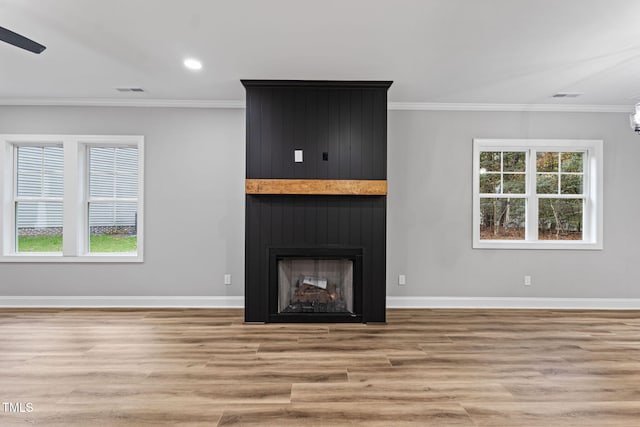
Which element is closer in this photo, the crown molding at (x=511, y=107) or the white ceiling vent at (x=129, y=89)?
the white ceiling vent at (x=129, y=89)

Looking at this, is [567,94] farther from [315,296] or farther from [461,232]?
[315,296]

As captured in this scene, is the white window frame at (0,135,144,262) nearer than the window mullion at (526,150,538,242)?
Yes

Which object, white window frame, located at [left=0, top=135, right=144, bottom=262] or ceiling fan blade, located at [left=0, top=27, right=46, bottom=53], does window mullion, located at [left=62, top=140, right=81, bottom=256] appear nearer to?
white window frame, located at [left=0, top=135, right=144, bottom=262]

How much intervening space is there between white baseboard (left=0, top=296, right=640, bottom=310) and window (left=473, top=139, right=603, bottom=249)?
31.8 inches

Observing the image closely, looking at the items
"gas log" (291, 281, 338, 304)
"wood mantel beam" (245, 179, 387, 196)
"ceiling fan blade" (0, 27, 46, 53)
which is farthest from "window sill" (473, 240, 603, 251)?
"ceiling fan blade" (0, 27, 46, 53)

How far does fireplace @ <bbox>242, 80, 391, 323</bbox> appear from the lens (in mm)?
4340

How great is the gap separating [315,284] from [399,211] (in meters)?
1.55

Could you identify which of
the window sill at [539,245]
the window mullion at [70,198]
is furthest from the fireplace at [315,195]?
the window mullion at [70,198]

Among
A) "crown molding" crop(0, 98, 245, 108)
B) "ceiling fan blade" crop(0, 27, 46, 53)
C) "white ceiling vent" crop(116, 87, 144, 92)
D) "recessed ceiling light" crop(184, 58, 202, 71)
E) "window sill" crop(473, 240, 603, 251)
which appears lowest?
"window sill" crop(473, 240, 603, 251)

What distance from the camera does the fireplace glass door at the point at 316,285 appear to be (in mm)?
4410

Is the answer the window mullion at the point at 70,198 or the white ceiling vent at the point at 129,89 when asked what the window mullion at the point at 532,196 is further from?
the window mullion at the point at 70,198

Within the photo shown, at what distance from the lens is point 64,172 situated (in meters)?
5.07

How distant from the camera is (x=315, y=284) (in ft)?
14.6

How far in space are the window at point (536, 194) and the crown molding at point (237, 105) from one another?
52cm
